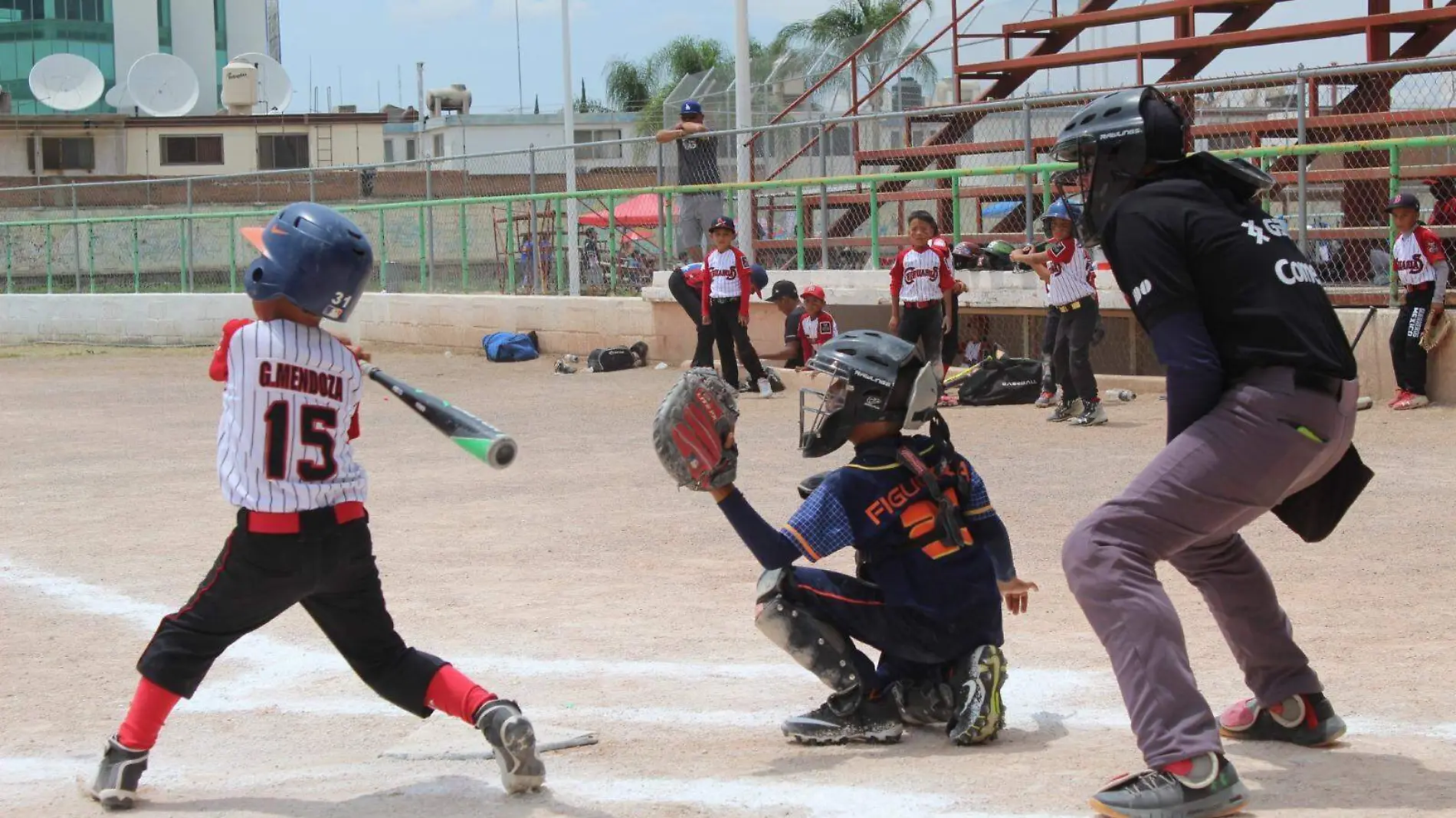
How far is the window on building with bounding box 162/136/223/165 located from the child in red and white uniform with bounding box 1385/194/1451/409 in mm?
38121

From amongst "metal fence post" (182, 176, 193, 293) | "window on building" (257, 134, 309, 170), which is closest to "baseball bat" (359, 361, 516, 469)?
"metal fence post" (182, 176, 193, 293)

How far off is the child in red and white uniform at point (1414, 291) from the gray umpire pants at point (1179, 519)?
9.83 m

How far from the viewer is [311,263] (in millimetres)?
4340

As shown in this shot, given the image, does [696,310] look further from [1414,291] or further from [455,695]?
[455,695]

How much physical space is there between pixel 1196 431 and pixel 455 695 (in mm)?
2045

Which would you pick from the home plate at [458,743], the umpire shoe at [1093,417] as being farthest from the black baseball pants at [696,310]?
the home plate at [458,743]

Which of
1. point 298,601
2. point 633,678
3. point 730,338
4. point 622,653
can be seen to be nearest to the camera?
point 298,601

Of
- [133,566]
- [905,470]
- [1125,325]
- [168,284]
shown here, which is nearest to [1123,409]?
[1125,325]

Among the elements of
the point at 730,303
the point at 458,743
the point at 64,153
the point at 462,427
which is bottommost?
the point at 458,743

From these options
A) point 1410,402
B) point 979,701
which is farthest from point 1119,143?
point 1410,402

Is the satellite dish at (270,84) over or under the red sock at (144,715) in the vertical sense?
over

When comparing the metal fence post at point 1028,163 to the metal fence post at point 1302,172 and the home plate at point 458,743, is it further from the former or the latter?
the home plate at point 458,743

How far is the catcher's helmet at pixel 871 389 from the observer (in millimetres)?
4684

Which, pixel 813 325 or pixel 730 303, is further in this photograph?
pixel 730 303
